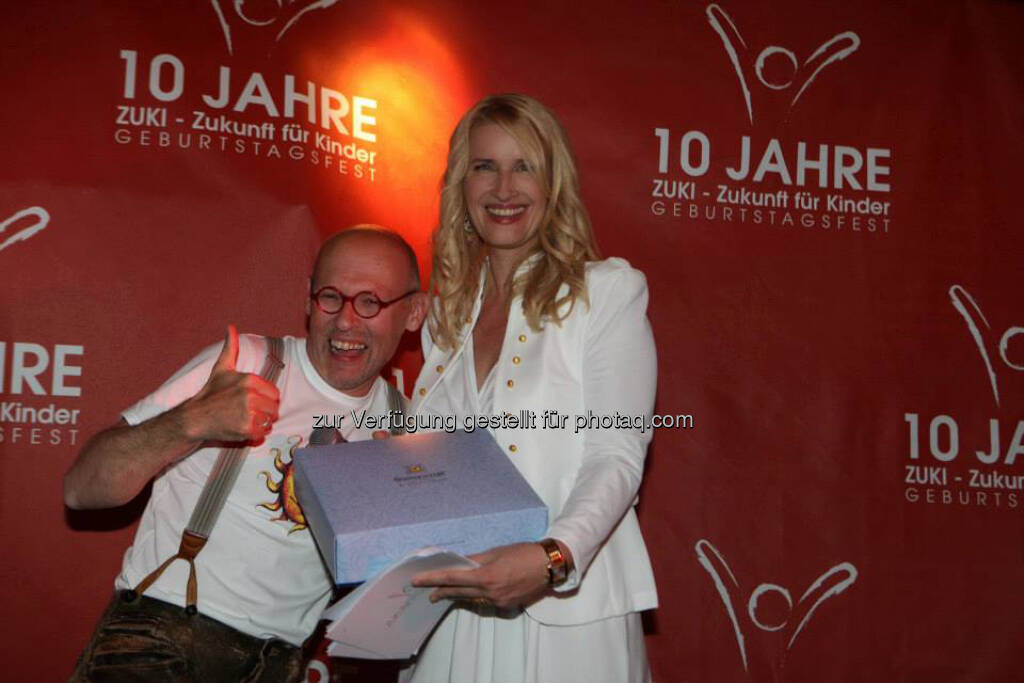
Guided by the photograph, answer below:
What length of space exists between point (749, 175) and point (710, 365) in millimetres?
834

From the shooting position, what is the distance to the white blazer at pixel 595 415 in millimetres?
2361

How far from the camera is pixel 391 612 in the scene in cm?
212

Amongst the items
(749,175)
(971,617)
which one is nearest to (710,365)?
(749,175)

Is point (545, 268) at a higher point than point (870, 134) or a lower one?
lower

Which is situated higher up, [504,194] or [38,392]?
[504,194]

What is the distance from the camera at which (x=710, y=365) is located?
4.14 m

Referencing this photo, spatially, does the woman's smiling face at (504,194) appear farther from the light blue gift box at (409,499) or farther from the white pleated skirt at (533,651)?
the white pleated skirt at (533,651)

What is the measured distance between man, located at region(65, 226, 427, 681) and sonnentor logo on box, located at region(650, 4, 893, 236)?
1.65m

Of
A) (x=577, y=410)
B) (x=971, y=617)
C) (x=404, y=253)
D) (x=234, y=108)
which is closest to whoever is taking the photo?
(x=577, y=410)

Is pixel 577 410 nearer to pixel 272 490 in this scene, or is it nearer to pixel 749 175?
pixel 272 490

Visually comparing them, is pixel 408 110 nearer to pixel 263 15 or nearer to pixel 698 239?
pixel 263 15

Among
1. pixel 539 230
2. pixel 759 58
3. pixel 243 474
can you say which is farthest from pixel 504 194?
pixel 759 58

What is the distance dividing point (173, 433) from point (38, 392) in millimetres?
1429

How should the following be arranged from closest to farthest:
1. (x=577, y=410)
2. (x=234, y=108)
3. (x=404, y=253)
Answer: (x=577, y=410), (x=404, y=253), (x=234, y=108)
